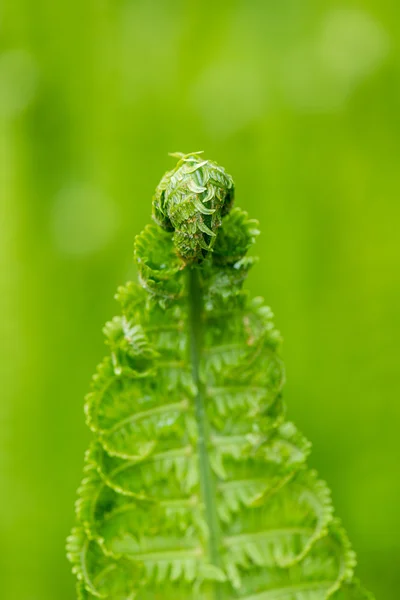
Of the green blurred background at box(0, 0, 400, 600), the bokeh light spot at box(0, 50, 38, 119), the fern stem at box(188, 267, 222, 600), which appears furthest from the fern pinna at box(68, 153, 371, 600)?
the bokeh light spot at box(0, 50, 38, 119)

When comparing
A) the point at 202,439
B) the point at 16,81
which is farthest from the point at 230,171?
the point at 202,439

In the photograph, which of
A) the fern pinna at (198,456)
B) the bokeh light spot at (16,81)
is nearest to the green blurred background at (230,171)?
the bokeh light spot at (16,81)

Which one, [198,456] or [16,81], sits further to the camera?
[16,81]

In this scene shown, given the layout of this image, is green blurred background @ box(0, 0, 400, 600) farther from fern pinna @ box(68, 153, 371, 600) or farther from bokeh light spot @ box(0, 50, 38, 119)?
fern pinna @ box(68, 153, 371, 600)

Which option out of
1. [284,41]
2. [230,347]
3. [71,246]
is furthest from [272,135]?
[230,347]

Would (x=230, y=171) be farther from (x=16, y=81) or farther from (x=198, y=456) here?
(x=198, y=456)

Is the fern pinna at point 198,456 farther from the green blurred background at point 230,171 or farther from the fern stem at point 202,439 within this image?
the green blurred background at point 230,171

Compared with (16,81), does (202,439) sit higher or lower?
lower
